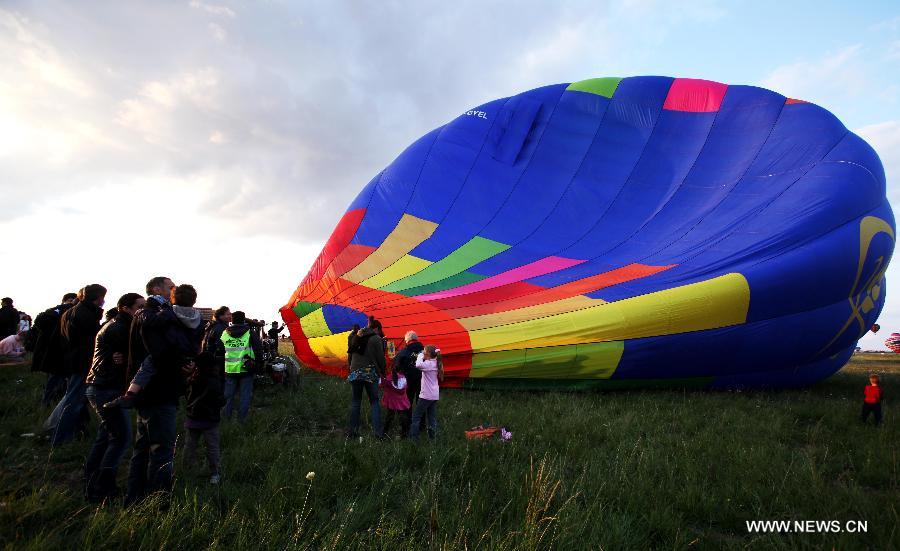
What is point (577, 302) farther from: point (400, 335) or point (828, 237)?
point (828, 237)

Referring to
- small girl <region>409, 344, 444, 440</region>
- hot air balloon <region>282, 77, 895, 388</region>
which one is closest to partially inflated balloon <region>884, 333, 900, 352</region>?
hot air balloon <region>282, 77, 895, 388</region>

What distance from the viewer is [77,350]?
472 cm

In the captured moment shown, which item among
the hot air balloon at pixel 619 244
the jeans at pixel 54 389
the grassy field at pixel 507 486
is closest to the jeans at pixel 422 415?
the grassy field at pixel 507 486

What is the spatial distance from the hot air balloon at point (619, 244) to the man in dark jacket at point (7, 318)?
16.1ft

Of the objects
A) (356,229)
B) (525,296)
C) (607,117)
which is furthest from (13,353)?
(607,117)

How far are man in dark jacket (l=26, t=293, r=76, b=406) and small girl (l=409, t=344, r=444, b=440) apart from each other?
13.2 ft

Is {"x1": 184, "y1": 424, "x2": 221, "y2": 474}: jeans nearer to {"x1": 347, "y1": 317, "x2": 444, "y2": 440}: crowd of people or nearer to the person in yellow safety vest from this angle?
{"x1": 347, "y1": 317, "x2": 444, "y2": 440}: crowd of people

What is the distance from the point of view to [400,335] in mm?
7594

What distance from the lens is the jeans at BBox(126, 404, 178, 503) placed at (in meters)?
3.34

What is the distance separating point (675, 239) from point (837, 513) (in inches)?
220

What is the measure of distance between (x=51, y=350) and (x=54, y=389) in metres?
0.70

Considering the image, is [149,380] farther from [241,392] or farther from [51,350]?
[51,350]

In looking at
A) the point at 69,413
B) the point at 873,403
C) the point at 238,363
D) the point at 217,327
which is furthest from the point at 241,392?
the point at 873,403

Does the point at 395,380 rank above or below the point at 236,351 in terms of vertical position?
below
